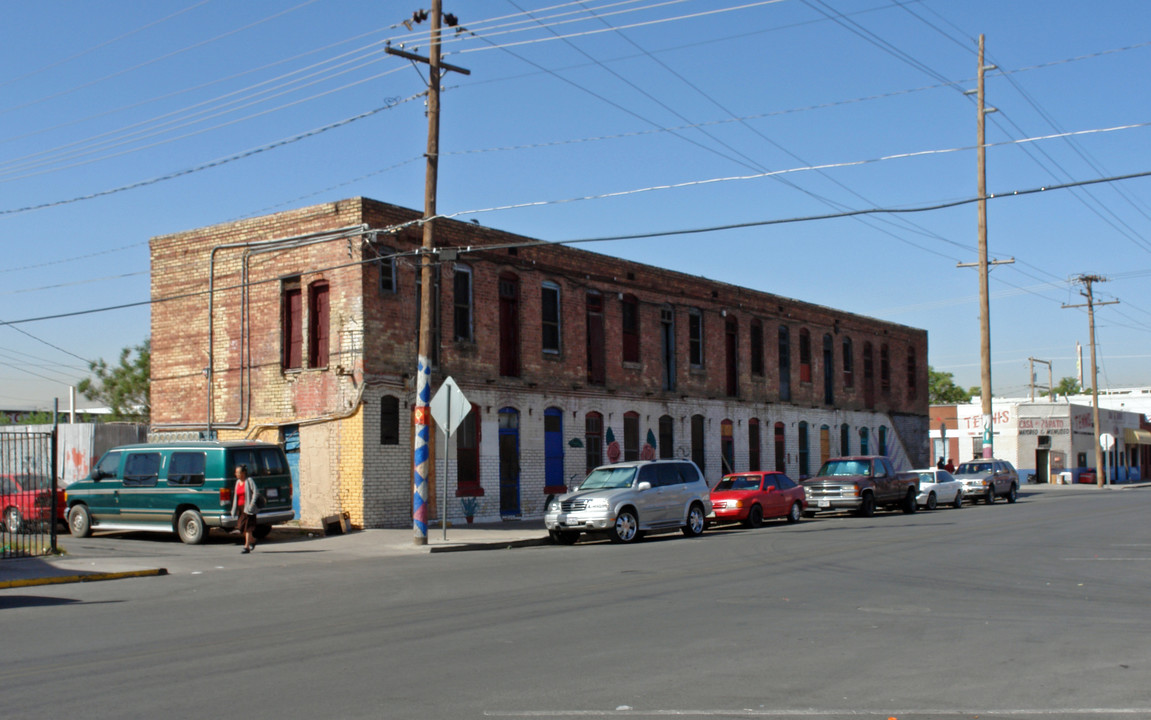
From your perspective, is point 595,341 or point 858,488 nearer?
point 858,488

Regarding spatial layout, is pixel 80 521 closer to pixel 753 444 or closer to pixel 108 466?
pixel 108 466

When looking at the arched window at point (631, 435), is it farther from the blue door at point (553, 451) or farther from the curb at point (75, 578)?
the curb at point (75, 578)

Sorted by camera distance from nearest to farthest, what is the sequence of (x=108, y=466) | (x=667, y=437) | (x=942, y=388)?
(x=108, y=466) → (x=667, y=437) → (x=942, y=388)

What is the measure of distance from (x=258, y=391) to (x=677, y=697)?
21.5 meters

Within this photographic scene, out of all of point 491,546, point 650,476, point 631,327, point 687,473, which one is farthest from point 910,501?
point 491,546

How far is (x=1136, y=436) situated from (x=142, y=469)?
75629 mm

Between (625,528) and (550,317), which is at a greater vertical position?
(550,317)

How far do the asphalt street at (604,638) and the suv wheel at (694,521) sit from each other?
5.13 meters

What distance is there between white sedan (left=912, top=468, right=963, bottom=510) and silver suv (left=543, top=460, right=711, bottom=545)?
14.2m

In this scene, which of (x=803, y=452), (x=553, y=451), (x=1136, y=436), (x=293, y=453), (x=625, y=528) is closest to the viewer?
(x=625, y=528)

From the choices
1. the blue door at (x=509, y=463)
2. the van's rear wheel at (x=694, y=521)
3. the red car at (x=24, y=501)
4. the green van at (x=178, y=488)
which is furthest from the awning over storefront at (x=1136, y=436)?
the red car at (x=24, y=501)

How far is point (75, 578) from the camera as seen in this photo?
52.9ft

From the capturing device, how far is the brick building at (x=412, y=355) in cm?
2533

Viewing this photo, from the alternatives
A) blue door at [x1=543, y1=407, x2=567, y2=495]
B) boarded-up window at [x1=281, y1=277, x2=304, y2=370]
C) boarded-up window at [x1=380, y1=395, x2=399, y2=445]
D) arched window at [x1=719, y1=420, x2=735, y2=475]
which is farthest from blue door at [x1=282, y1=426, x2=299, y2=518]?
arched window at [x1=719, y1=420, x2=735, y2=475]
